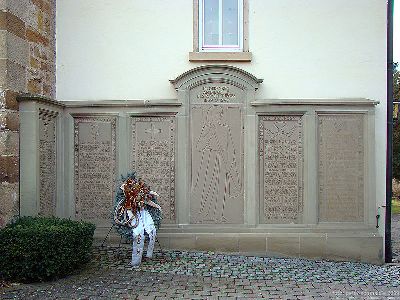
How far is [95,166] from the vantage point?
369 inches

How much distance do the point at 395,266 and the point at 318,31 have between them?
13.7 ft

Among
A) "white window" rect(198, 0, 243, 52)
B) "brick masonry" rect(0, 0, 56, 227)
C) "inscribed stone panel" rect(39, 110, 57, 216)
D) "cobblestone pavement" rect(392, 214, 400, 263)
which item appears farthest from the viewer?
"cobblestone pavement" rect(392, 214, 400, 263)

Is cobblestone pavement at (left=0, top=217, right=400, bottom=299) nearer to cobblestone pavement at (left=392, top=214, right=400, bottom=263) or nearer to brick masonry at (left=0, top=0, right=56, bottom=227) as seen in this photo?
cobblestone pavement at (left=392, top=214, right=400, bottom=263)

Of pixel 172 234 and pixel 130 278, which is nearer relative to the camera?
pixel 130 278

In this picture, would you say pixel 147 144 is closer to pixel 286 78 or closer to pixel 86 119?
pixel 86 119

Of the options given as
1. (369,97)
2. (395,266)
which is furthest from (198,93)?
(395,266)

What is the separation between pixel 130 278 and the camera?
7480 millimetres

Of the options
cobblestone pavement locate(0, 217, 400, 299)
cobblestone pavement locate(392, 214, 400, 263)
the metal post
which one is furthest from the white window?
cobblestone pavement locate(392, 214, 400, 263)

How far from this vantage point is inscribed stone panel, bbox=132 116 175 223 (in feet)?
30.7

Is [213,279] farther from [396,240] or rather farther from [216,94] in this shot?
[396,240]

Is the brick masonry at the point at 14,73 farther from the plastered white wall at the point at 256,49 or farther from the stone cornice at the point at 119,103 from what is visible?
the plastered white wall at the point at 256,49

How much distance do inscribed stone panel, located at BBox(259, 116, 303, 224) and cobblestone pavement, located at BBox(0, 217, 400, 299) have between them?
0.79 meters

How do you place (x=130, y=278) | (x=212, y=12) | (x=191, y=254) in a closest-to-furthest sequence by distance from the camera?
(x=130, y=278) → (x=191, y=254) → (x=212, y=12)

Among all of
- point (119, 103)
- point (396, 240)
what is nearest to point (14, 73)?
point (119, 103)
